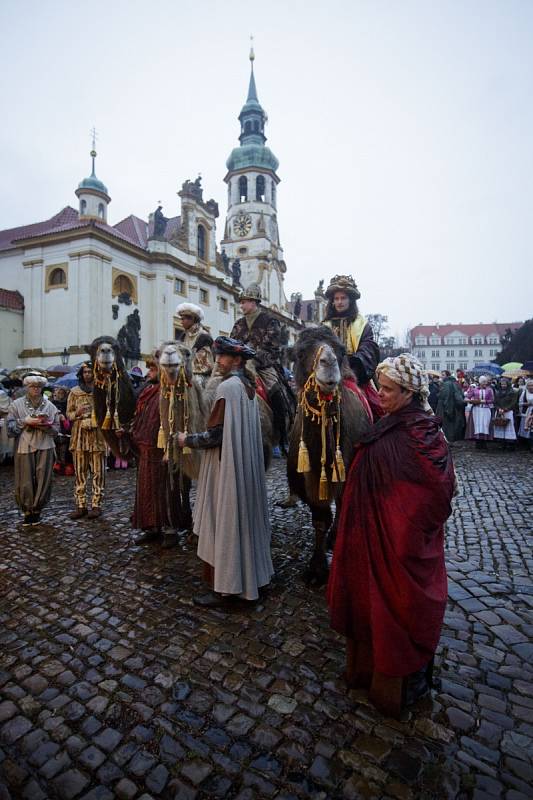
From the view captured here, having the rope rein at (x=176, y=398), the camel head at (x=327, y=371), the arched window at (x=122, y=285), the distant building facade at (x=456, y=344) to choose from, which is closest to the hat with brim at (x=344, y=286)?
the camel head at (x=327, y=371)

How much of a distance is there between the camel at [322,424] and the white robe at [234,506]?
0.49 m

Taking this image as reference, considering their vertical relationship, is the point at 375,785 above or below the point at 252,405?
below

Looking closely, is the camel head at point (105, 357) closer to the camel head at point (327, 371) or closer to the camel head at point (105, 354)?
the camel head at point (105, 354)

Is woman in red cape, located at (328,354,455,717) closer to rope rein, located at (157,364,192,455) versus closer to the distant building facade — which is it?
rope rein, located at (157,364,192,455)

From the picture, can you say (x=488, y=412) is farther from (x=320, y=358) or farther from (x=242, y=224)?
(x=242, y=224)

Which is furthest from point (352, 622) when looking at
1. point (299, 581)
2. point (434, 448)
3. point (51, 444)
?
point (51, 444)

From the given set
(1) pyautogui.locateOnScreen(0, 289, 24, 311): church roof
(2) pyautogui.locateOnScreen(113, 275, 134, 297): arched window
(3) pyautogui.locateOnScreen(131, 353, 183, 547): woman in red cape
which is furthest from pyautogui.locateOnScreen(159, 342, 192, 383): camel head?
(1) pyautogui.locateOnScreen(0, 289, 24, 311): church roof

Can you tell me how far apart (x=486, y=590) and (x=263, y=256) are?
47635 mm

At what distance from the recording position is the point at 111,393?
217 inches

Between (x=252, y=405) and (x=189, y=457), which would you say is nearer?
(x=252, y=405)

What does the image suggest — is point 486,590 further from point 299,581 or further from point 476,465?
point 476,465

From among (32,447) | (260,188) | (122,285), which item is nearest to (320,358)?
(32,447)

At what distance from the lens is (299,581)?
4008 mm

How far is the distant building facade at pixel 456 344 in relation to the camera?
284ft
